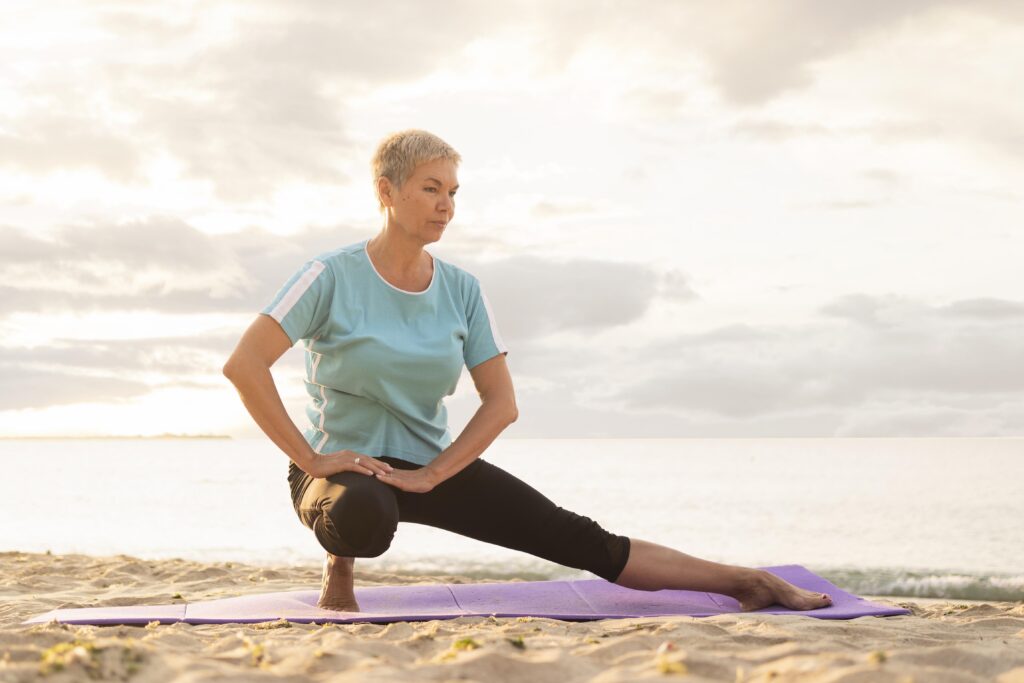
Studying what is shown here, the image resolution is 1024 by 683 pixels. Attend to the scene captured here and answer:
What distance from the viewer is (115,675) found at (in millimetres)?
1792

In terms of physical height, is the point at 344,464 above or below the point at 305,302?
below

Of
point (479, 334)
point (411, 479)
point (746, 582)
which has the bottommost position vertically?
point (746, 582)

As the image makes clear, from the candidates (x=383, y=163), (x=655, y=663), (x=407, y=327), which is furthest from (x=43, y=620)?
(x=655, y=663)

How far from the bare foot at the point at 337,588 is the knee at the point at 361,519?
37 cm

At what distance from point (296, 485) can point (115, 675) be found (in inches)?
55.5

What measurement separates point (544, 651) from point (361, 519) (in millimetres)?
914

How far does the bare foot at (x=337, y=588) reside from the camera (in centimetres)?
325

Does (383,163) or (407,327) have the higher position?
(383,163)

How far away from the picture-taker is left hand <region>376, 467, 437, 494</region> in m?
2.95

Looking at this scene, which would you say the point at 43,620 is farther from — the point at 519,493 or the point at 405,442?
the point at 519,493

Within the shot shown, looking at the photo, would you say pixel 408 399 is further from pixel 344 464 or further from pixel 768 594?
pixel 768 594

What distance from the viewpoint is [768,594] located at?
3357 mm

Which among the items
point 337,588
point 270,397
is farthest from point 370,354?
point 337,588

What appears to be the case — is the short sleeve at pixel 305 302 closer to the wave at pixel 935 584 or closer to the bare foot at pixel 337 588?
the bare foot at pixel 337 588
